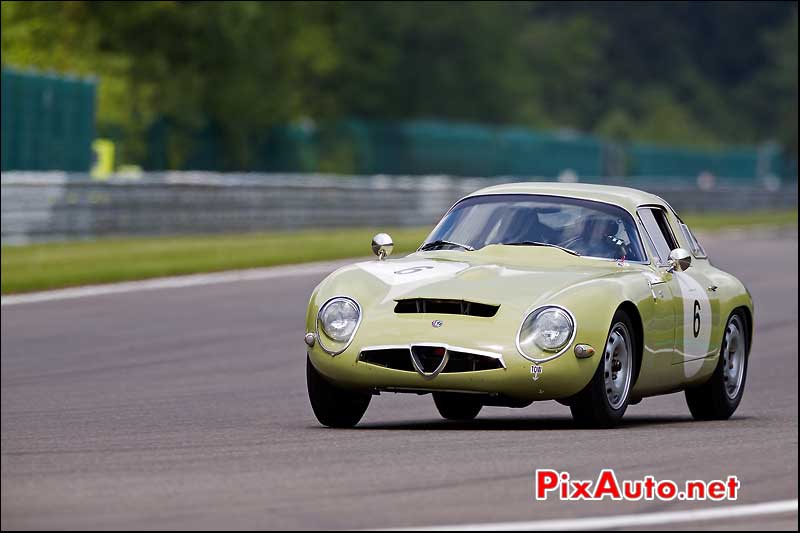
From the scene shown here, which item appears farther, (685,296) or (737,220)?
(737,220)

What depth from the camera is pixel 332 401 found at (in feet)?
32.7

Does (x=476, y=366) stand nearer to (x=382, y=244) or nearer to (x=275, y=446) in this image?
(x=275, y=446)

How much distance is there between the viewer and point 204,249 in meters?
27.8

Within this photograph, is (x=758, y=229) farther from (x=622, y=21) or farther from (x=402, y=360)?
(x=622, y=21)

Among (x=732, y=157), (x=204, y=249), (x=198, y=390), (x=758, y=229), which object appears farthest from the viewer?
(x=732, y=157)

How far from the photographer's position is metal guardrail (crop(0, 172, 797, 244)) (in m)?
26.6

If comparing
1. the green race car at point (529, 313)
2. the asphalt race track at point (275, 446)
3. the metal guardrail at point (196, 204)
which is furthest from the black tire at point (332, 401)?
the metal guardrail at point (196, 204)

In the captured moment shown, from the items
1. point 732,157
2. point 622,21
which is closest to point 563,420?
point 732,157

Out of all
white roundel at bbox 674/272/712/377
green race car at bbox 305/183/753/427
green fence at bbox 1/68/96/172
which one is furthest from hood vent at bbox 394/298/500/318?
green fence at bbox 1/68/96/172

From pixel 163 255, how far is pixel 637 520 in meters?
20.0

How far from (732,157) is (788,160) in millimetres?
5532

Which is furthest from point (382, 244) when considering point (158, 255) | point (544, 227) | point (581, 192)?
point (158, 255)

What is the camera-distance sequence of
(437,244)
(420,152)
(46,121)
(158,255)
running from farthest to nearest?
(420,152) → (46,121) → (158,255) → (437,244)

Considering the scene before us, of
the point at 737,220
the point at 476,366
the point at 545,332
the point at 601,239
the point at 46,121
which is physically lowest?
the point at 476,366
